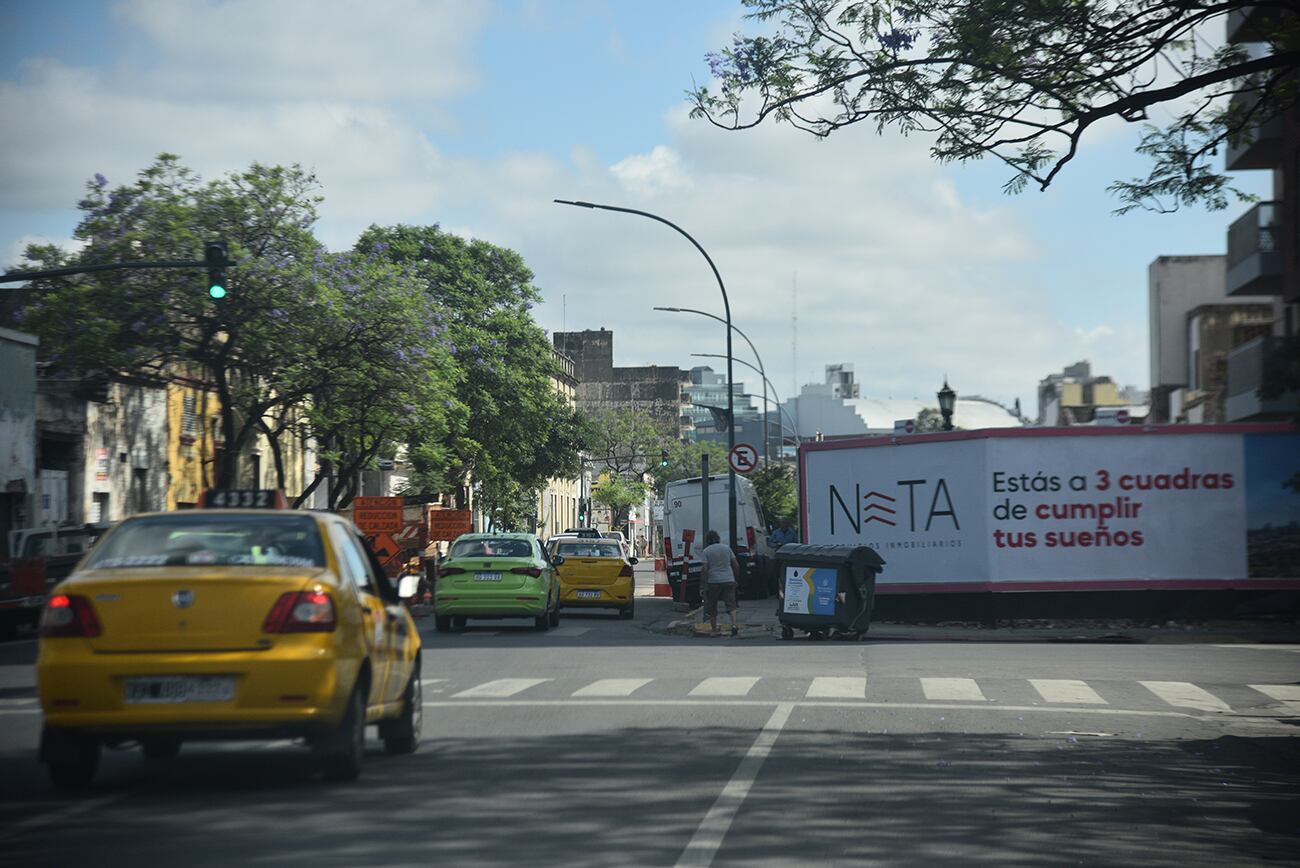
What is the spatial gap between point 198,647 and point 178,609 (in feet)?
0.75

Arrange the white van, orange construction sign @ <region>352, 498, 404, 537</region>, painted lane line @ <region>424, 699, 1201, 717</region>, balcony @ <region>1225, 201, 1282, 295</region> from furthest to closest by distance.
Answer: the white van < balcony @ <region>1225, 201, 1282, 295</region> < orange construction sign @ <region>352, 498, 404, 537</region> < painted lane line @ <region>424, 699, 1201, 717</region>

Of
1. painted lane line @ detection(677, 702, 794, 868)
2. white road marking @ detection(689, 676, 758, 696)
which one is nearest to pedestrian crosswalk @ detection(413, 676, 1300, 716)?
white road marking @ detection(689, 676, 758, 696)

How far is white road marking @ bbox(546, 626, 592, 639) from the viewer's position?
27.1 m

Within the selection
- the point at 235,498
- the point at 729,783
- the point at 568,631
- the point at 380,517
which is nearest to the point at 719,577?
the point at 568,631

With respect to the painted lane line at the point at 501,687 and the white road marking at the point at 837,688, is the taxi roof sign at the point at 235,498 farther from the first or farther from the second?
the white road marking at the point at 837,688

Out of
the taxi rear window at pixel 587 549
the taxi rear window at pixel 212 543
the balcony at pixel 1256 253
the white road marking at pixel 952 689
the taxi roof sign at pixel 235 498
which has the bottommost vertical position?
the white road marking at pixel 952 689

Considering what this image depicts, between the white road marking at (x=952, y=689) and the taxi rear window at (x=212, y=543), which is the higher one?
the taxi rear window at (x=212, y=543)

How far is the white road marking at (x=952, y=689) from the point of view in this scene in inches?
647

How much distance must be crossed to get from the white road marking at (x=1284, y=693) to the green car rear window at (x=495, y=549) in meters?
12.6

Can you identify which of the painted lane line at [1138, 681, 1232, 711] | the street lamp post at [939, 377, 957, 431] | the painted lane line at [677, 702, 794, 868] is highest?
the street lamp post at [939, 377, 957, 431]

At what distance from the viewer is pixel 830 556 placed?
87.5 ft

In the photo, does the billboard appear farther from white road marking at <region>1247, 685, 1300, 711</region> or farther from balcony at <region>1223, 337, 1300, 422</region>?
white road marking at <region>1247, 685, 1300, 711</region>

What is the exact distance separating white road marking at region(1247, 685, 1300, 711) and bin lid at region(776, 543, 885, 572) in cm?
884

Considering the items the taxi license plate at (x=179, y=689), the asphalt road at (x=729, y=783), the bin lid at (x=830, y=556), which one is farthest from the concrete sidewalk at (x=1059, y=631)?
the taxi license plate at (x=179, y=689)
